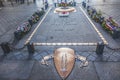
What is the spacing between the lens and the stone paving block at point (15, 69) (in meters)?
5.39

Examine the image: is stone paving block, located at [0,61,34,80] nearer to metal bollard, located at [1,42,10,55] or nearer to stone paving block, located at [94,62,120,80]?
metal bollard, located at [1,42,10,55]

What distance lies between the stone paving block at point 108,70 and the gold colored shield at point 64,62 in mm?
1467

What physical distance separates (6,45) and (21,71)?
215cm

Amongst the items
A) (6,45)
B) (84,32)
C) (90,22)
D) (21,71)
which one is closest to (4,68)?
(21,71)

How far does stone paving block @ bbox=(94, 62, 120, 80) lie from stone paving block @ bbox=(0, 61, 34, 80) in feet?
10.7

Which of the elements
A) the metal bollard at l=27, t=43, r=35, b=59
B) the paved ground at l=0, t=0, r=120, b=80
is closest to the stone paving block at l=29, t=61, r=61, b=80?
the paved ground at l=0, t=0, r=120, b=80

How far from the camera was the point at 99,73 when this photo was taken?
5.35 meters

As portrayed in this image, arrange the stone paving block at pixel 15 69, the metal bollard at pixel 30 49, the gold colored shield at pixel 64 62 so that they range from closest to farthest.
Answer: the gold colored shield at pixel 64 62 → the stone paving block at pixel 15 69 → the metal bollard at pixel 30 49

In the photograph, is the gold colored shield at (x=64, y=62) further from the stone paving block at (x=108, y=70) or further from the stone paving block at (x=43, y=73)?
the stone paving block at (x=108, y=70)

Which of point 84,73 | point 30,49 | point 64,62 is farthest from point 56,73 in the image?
point 30,49

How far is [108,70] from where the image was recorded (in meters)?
5.49

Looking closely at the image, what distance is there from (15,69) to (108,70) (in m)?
4.41

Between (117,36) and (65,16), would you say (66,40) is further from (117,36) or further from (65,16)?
(65,16)

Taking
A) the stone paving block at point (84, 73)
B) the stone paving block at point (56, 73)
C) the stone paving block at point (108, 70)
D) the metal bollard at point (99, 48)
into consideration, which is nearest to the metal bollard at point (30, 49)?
Answer: the stone paving block at point (56, 73)
